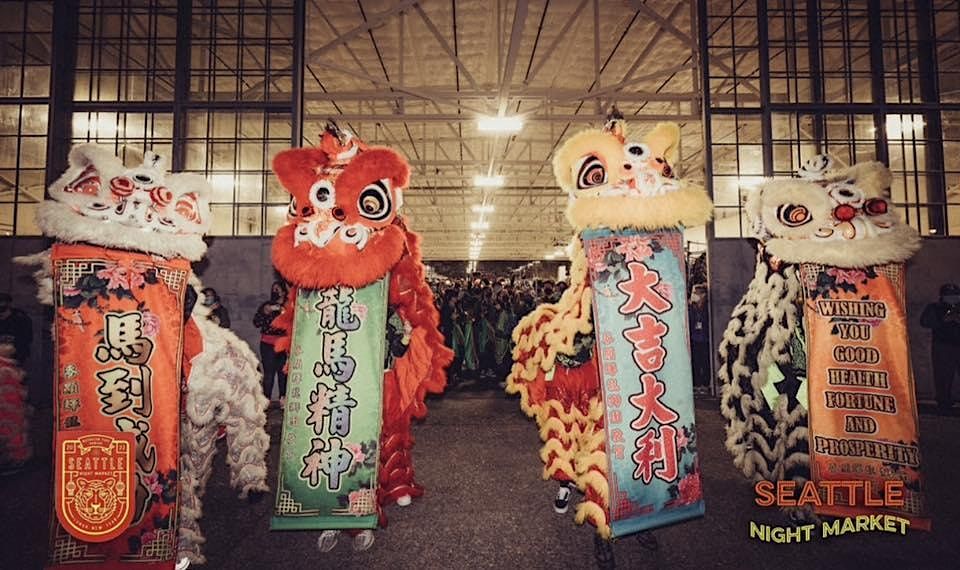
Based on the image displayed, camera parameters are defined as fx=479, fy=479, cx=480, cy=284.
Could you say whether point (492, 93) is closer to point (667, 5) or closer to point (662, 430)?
point (667, 5)

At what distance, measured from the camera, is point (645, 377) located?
227cm

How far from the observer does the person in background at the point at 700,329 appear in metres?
6.20

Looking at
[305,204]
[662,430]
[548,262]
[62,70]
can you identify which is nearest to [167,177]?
[305,204]

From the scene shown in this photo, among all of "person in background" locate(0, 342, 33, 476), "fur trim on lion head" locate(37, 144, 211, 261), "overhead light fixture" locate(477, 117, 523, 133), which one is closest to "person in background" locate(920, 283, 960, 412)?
"overhead light fixture" locate(477, 117, 523, 133)

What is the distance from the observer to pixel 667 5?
7.24 m

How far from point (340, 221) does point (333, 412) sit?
0.96m

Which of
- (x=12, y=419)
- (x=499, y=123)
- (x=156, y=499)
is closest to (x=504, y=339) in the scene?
(x=499, y=123)

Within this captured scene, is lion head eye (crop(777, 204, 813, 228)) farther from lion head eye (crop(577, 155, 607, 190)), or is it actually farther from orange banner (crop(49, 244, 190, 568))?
orange banner (crop(49, 244, 190, 568))

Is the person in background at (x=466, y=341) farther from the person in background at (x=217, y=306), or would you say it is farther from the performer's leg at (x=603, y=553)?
the performer's leg at (x=603, y=553)

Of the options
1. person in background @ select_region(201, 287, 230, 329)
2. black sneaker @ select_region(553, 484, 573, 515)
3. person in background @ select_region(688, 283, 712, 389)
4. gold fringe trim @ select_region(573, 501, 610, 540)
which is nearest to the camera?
gold fringe trim @ select_region(573, 501, 610, 540)

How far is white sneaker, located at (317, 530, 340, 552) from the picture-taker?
2.51 m

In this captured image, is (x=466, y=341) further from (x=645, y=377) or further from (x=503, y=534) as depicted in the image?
(x=645, y=377)

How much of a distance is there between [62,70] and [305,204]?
5969mm

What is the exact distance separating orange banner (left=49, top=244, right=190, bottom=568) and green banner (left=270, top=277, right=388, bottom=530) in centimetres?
51
